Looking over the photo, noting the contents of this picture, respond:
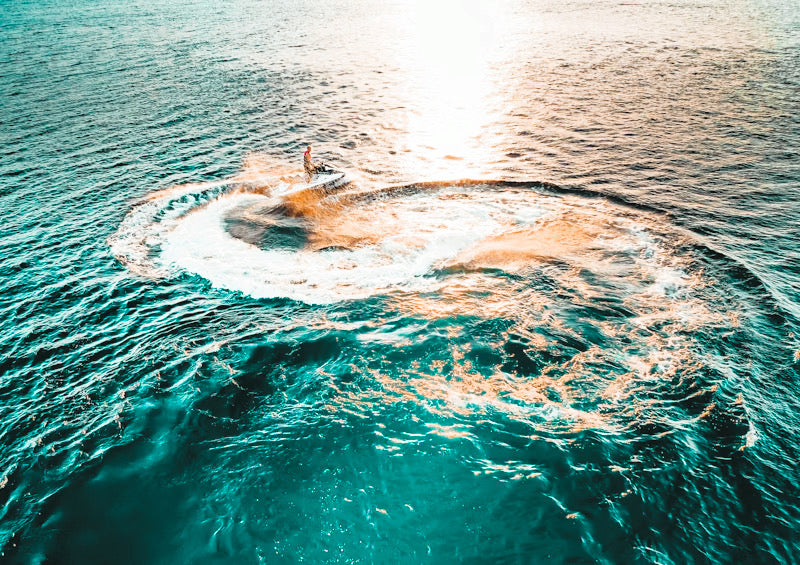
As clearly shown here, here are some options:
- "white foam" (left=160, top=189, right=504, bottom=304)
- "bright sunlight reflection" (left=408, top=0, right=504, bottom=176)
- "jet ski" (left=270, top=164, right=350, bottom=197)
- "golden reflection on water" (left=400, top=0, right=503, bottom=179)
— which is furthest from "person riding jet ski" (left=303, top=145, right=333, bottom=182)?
"bright sunlight reflection" (left=408, top=0, right=504, bottom=176)

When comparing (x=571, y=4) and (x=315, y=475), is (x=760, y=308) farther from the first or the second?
(x=571, y=4)

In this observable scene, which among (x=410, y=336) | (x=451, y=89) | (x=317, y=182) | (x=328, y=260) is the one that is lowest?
(x=451, y=89)

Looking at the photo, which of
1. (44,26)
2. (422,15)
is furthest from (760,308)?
(44,26)

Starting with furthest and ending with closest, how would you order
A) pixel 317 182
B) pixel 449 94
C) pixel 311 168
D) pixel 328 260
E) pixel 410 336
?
pixel 449 94, pixel 311 168, pixel 317 182, pixel 328 260, pixel 410 336

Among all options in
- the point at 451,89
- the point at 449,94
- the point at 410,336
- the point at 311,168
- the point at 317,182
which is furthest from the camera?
the point at 451,89

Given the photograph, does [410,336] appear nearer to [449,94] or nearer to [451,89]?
[449,94]

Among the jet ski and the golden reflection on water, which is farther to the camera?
the golden reflection on water

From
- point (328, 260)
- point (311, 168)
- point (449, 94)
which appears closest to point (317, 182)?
point (311, 168)

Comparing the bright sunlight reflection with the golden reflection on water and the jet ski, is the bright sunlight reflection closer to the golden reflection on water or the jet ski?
the golden reflection on water

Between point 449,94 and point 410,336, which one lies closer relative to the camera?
point 410,336

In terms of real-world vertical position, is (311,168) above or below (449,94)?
above
